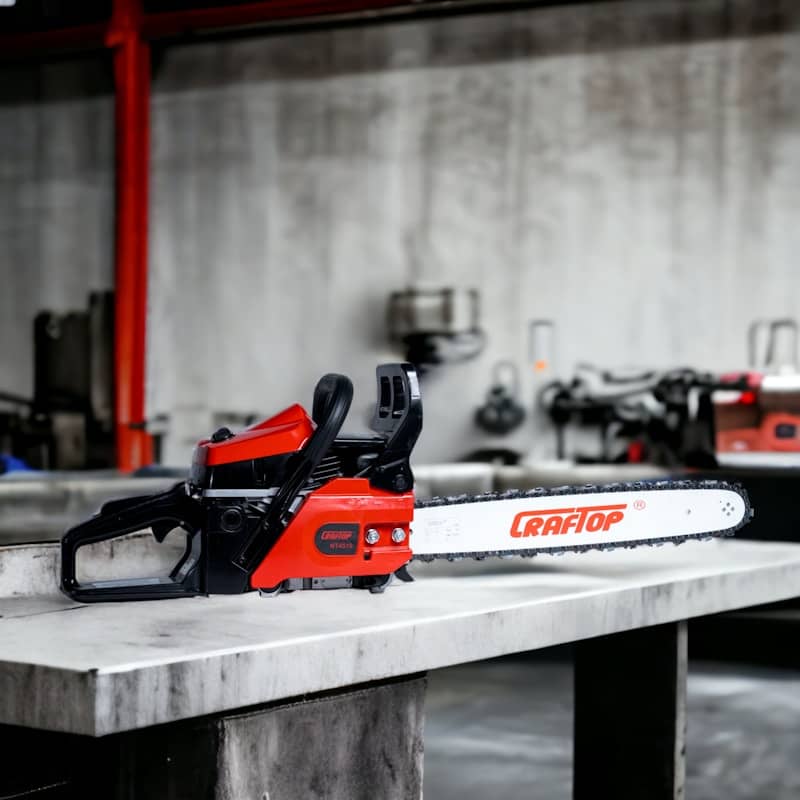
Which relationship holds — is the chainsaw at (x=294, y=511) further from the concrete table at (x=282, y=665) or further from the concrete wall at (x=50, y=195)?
the concrete wall at (x=50, y=195)

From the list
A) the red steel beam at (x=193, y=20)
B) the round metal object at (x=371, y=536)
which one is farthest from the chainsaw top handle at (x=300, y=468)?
the red steel beam at (x=193, y=20)

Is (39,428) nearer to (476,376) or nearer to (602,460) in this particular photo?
(476,376)

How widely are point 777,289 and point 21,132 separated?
5687mm

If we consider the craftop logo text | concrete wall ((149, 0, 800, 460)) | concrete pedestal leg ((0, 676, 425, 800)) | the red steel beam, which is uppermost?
the red steel beam

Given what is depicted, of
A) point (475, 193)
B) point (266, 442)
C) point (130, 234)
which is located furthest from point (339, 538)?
point (130, 234)

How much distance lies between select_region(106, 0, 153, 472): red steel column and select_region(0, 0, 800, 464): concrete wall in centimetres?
12

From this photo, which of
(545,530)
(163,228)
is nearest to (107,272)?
(163,228)

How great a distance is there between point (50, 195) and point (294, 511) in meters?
8.07

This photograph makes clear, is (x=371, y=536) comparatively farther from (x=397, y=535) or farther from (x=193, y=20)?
(x=193, y=20)

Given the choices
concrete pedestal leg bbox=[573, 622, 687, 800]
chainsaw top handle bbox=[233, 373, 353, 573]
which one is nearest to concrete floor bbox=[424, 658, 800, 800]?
concrete pedestal leg bbox=[573, 622, 687, 800]

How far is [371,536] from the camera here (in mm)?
1942

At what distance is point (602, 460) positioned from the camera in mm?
7727

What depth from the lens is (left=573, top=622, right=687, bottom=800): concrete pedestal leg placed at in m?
2.33

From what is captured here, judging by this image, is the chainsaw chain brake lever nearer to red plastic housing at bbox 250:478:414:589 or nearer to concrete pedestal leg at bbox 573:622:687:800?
red plastic housing at bbox 250:478:414:589
